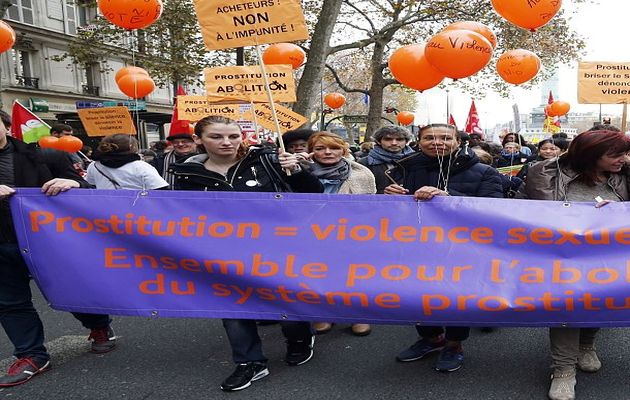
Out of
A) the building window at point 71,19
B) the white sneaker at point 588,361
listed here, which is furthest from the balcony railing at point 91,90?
the white sneaker at point 588,361

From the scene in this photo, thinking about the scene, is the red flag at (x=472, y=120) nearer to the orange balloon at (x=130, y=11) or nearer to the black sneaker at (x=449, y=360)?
the orange balloon at (x=130, y=11)

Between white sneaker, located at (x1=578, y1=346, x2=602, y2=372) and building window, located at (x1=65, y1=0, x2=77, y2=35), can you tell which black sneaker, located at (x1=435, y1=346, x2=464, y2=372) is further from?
building window, located at (x1=65, y1=0, x2=77, y2=35)

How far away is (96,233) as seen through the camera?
3.28m

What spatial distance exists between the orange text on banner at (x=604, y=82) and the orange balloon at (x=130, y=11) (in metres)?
5.58

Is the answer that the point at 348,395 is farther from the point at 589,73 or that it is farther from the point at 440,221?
the point at 589,73

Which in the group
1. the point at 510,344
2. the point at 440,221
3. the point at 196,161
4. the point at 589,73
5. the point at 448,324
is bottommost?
the point at 510,344

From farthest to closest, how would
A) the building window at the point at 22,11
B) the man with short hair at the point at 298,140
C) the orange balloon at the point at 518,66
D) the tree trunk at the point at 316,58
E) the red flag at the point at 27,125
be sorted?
the building window at the point at 22,11 → the tree trunk at the point at 316,58 → the red flag at the point at 27,125 → the orange balloon at the point at 518,66 → the man with short hair at the point at 298,140

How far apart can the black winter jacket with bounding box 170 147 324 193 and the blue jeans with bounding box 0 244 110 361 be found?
43.1 inches

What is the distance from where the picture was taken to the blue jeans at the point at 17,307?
3.38 meters

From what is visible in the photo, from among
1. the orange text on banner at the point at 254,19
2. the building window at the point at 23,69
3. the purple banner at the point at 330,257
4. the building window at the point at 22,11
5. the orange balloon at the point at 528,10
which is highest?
the building window at the point at 22,11

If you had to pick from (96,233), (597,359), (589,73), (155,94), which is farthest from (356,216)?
(155,94)

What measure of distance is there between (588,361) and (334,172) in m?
2.14

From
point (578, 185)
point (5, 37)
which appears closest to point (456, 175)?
point (578, 185)

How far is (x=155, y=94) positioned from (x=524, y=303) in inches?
1442
